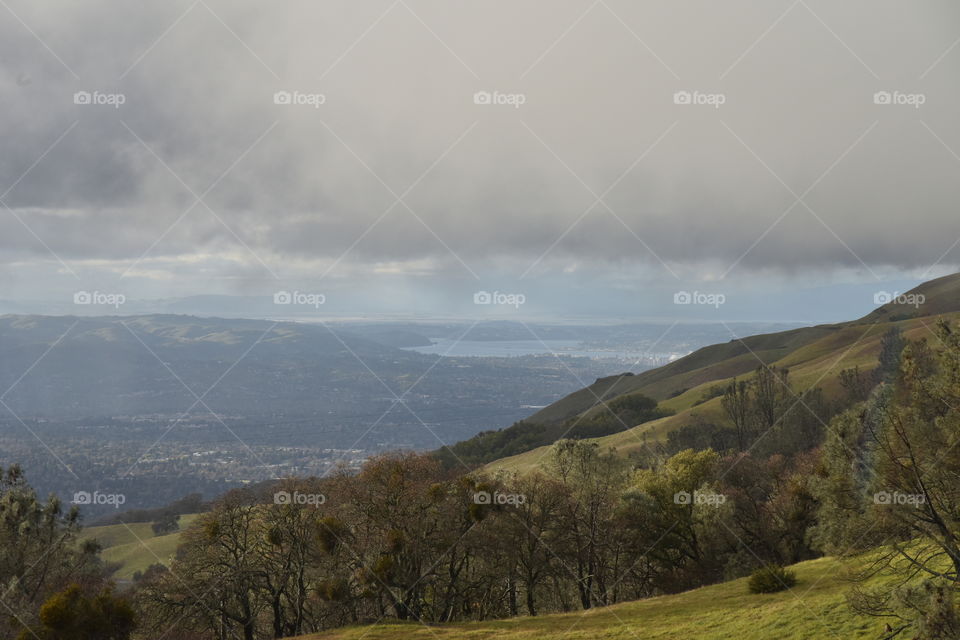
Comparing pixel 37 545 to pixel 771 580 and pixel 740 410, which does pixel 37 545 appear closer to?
pixel 771 580

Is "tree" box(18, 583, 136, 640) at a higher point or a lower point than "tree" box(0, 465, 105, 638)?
lower

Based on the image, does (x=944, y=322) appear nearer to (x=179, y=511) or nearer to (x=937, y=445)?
(x=937, y=445)

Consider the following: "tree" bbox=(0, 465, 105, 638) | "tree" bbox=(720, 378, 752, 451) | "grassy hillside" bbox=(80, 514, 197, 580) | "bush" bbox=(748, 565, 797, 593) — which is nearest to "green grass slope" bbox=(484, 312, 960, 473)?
"tree" bbox=(720, 378, 752, 451)

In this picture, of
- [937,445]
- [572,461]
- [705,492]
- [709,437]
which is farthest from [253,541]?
[709,437]

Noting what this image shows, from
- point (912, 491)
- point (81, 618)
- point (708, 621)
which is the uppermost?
point (912, 491)

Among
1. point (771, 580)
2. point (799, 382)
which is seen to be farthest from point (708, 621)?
point (799, 382)

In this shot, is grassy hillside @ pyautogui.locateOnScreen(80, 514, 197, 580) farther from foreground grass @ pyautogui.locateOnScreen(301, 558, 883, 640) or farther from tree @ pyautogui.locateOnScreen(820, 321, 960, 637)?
tree @ pyautogui.locateOnScreen(820, 321, 960, 637)
